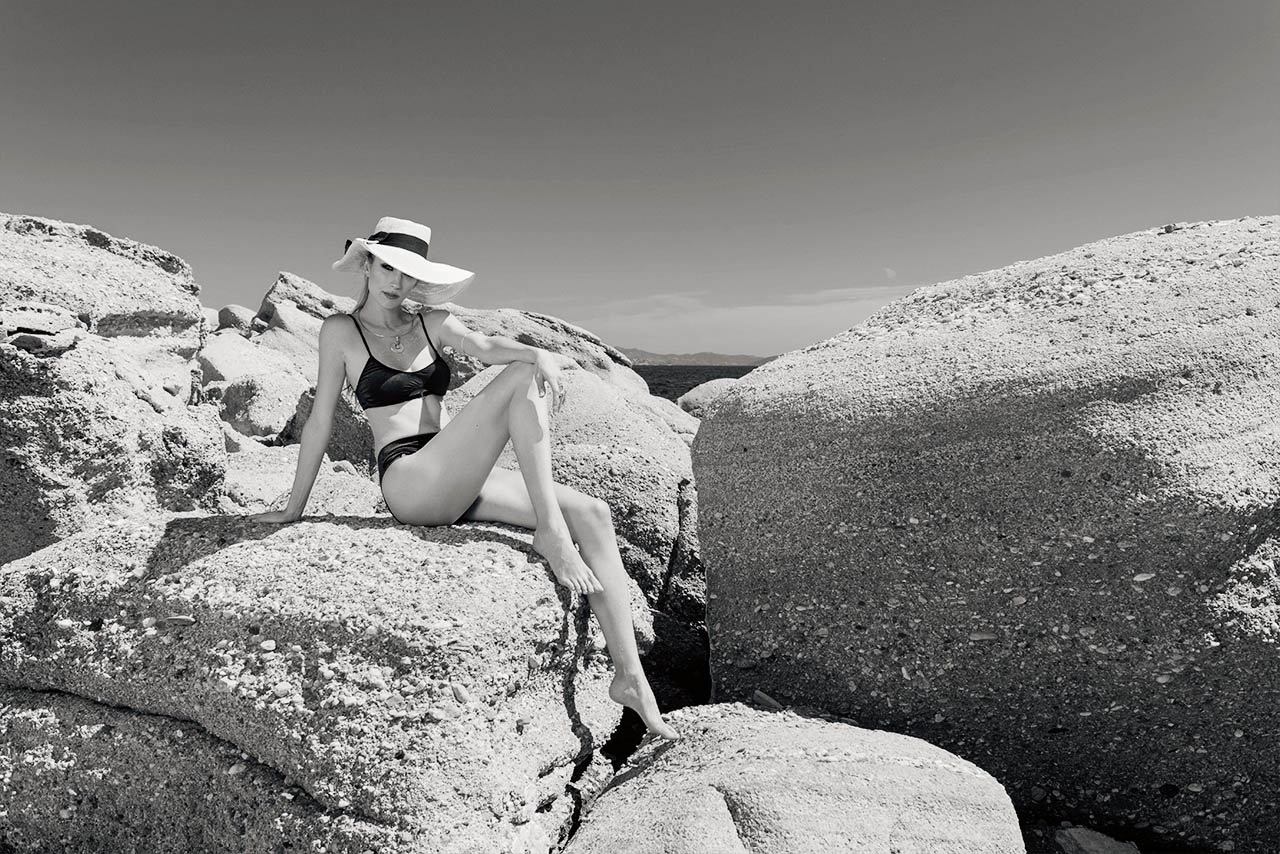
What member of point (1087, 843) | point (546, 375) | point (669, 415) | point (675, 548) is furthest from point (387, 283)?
point (669, 415)

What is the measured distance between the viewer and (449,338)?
395 cm

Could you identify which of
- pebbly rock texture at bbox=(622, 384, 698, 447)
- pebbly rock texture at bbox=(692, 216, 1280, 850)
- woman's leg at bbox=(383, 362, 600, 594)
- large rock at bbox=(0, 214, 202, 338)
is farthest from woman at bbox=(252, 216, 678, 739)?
pebbly rock texture at bbox=(622, 384, 698, 447)

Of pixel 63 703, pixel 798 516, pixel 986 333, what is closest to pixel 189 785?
pixel 63 703

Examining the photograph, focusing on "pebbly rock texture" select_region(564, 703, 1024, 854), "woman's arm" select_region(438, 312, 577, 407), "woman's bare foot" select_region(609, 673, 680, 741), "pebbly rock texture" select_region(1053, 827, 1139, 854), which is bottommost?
"pebbly rock texture" select_region(1053, 827, 1139, 854)

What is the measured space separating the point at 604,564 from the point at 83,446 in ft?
7.83

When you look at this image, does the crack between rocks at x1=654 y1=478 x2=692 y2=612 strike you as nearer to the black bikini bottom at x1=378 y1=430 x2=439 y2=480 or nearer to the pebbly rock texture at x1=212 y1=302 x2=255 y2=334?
the black bikini bottom at x1=378 y1=430 x2=439 y2=480

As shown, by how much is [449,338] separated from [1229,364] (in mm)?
3081

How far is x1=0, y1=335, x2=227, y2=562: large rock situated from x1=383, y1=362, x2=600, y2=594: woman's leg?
146 cm

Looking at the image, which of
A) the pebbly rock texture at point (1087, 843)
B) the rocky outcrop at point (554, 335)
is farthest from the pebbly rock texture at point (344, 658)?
the rocky outcrop at point (554, 335)

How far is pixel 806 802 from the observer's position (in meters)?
2.82

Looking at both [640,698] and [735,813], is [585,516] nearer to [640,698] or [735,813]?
[640,698]

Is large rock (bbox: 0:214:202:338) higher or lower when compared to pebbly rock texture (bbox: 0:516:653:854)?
higher

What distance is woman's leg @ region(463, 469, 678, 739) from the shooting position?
338cm

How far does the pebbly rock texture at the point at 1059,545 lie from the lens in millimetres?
3396
